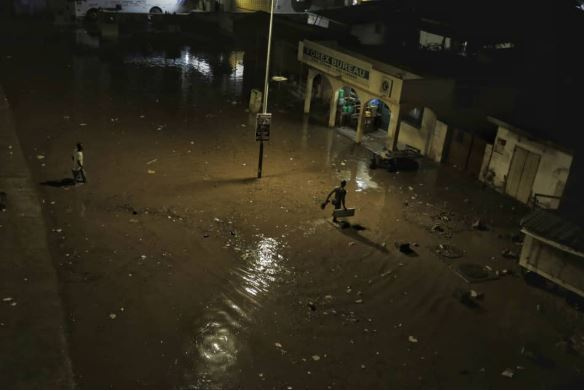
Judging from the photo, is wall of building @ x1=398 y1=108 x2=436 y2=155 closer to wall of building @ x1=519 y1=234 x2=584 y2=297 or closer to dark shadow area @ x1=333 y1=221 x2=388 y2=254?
dark shadow area @ x1=333 y1=221 x2=388 y2=254

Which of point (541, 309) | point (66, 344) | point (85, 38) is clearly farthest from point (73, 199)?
point (85, 38)

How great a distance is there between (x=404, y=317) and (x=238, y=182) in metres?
8.43

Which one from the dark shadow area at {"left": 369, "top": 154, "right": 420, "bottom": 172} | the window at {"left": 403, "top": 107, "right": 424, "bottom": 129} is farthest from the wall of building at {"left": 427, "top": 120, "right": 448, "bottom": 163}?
the dark shadow area at {"left": 369, "top": 154, "right": 420, "bottom": 172}

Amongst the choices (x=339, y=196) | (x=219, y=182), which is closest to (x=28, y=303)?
(x=219, y=182)

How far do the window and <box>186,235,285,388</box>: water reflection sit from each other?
36.5ft

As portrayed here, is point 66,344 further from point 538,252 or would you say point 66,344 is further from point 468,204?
point 468,204

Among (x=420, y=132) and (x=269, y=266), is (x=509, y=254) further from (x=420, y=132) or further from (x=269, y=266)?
(x=420, y=132)

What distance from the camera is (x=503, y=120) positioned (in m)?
20.0

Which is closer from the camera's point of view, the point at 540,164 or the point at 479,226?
the point at 479,226

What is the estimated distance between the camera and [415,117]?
24.7 meters

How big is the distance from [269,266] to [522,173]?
1008 centimetres

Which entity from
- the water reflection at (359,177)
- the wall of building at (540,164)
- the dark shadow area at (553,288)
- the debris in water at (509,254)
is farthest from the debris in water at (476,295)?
the water reflection at (359,177)

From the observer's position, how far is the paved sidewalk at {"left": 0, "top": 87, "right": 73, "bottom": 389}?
31.7 feet

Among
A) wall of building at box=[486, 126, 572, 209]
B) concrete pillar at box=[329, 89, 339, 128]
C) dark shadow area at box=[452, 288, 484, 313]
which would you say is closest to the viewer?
dark shadow area at box=[452, 288, 484, 313]
